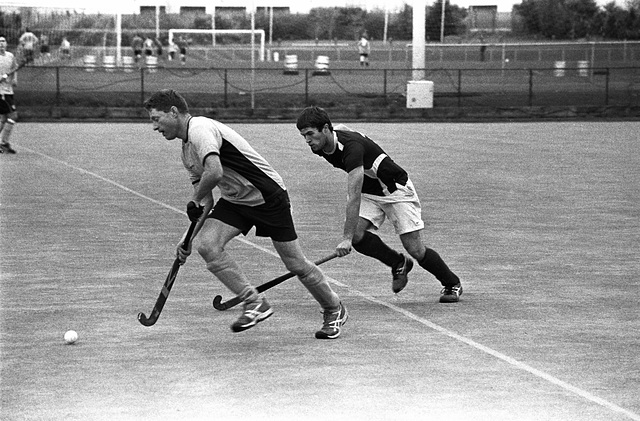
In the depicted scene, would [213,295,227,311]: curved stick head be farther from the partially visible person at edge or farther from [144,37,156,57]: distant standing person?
[144,37,156,57]: distant standing person

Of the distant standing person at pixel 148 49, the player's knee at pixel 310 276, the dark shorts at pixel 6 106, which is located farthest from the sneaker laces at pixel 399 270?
the distant standing person at pixel 148 49

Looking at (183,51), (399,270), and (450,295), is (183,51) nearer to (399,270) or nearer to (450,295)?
(399,270)

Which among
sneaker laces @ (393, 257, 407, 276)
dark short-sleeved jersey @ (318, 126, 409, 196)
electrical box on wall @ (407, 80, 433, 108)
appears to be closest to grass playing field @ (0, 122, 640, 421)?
sneaker laces @ (393, 257, 407, 276)

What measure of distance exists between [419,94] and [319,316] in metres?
30.6

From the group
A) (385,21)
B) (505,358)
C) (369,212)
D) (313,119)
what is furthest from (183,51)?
(505,358)

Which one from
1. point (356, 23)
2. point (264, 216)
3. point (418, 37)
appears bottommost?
point (264, 216)

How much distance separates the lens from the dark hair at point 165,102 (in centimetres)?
741

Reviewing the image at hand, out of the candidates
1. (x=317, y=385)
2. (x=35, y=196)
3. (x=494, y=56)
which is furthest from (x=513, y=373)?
(x=494, y=56)

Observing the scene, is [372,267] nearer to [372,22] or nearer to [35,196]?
[35,196]

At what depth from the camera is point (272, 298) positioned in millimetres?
9430

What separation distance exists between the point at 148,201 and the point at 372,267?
559 cm

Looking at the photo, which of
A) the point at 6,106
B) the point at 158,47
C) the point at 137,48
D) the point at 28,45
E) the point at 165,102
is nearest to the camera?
the point at 165,102

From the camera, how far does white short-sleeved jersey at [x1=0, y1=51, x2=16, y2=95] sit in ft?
74.4

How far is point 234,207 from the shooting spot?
7.75m
